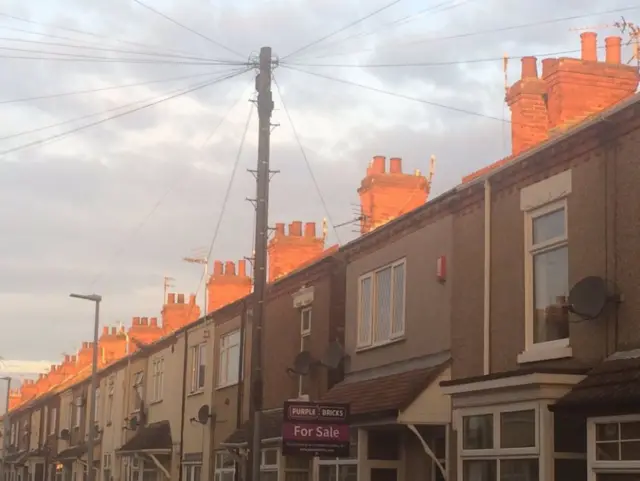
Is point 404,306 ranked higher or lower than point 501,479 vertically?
higher

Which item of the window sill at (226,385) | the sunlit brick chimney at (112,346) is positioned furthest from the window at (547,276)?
the sunlit brick chimney at (112,346)

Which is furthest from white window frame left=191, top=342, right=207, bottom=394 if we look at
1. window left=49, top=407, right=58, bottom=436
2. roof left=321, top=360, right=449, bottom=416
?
window left=49, top=407, right=58, bottom=436

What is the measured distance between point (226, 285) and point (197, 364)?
16.6 ft

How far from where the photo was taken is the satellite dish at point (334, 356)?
65.5ft

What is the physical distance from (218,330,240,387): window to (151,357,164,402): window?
653cm

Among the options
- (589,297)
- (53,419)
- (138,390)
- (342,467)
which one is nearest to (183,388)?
(138,390)

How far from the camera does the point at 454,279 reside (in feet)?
53.2

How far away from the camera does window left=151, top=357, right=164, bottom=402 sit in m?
34.4

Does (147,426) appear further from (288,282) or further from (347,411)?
(347,411)

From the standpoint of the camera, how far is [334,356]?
20000 millimetres

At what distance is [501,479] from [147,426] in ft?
75.9

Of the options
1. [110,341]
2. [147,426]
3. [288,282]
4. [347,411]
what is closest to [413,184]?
[288,282]

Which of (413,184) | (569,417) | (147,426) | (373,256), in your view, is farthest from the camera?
(147,426)

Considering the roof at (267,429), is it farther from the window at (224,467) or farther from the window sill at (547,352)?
the window sill at (547,352)
